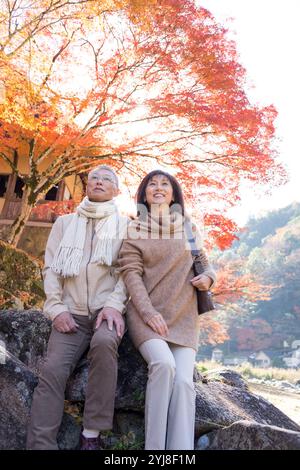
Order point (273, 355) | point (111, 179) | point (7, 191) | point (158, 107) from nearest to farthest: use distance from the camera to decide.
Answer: point (111, 179)
point (158, 107)
point (7, 191)
point (273, 355)

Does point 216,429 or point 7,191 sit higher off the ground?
point 7,191

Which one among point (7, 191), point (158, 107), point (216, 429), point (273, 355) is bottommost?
point (273, 355)

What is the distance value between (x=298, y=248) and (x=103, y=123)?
33141mm

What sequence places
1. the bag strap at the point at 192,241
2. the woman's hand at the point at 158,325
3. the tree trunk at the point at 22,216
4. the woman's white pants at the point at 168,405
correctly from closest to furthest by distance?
the woman's white pants at the point at 168,405, the woman's hand at the point at 158,325, the bag strap at the point at 192,241, the tree trunk at the point at 22,216

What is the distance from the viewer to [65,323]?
2.63m

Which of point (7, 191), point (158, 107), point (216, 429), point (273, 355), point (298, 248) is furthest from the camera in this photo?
point (298, 248)

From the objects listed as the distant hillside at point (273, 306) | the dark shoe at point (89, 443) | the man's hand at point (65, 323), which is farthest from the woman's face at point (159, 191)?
the distant hillside at point (273, 306)

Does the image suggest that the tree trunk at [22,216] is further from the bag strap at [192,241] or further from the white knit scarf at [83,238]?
the bag strap at [192,241]

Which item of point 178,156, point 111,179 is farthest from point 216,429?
point 178,156

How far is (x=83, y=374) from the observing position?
8.99 ft

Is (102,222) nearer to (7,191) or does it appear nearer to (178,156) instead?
(178,156)

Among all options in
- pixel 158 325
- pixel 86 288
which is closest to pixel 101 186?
pixel 86 288

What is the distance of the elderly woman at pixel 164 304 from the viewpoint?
227 cm

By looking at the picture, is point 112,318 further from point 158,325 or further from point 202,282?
point 202,282
